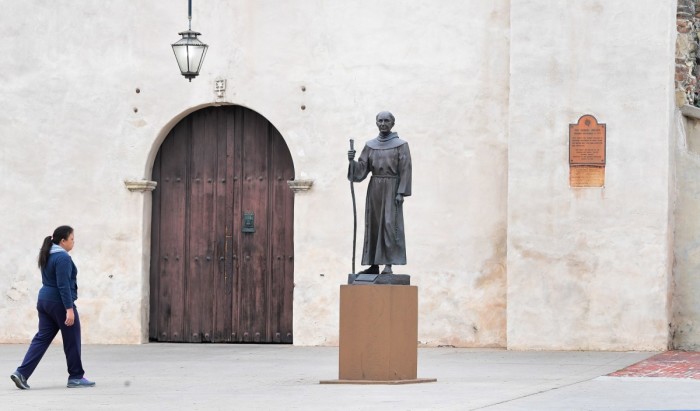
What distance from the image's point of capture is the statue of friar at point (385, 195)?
12.7 metres

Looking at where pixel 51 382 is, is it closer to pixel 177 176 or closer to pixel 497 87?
pixel 177 176

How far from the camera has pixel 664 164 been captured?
16.0 meters

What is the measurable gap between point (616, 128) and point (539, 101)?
92cm

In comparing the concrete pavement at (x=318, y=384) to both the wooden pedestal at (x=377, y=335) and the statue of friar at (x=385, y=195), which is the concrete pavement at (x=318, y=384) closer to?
the wooden pedestal at (x=377, y=335)

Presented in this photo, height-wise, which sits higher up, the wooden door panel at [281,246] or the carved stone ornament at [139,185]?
the carved stone ornament at [139,185]

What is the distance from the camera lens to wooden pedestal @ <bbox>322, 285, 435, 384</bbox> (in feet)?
40.5

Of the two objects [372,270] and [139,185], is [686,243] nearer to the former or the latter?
[372,270]

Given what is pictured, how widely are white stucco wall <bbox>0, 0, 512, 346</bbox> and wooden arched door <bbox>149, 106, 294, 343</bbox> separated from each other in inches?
11.2

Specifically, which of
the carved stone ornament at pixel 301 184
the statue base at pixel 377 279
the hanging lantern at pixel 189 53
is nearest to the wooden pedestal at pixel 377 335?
the statue base at pixel 377 279

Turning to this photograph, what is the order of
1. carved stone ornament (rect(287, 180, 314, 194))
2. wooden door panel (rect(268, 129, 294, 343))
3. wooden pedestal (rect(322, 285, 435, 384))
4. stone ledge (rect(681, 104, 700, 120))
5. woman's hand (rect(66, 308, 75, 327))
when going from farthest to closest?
wooden door panel (rect(268, 129, 294, 343)) → carved stone ornament (rect(287, 180, 314, 194)) → stone ledge (rect(681, 104, 700, 120)) → wooden pedestal (rect(322, 285, 435, 384)) → woman's hand (rect(66, 308, 75, 327))

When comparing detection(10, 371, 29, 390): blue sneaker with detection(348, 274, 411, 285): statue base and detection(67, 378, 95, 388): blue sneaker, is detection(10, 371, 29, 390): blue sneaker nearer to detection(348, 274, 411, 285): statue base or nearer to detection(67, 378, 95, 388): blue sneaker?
detection(67, 378, 95, 388): blue sneaker

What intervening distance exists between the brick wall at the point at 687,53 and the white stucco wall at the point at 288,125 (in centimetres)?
207

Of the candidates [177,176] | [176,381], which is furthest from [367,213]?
[177,176]

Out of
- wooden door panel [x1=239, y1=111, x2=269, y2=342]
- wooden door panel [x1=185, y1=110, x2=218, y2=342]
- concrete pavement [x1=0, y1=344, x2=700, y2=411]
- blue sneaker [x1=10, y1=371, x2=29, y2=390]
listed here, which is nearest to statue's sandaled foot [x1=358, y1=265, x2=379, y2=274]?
concrete pavement [x1=0, y1=344, x2=700, y2=411]
